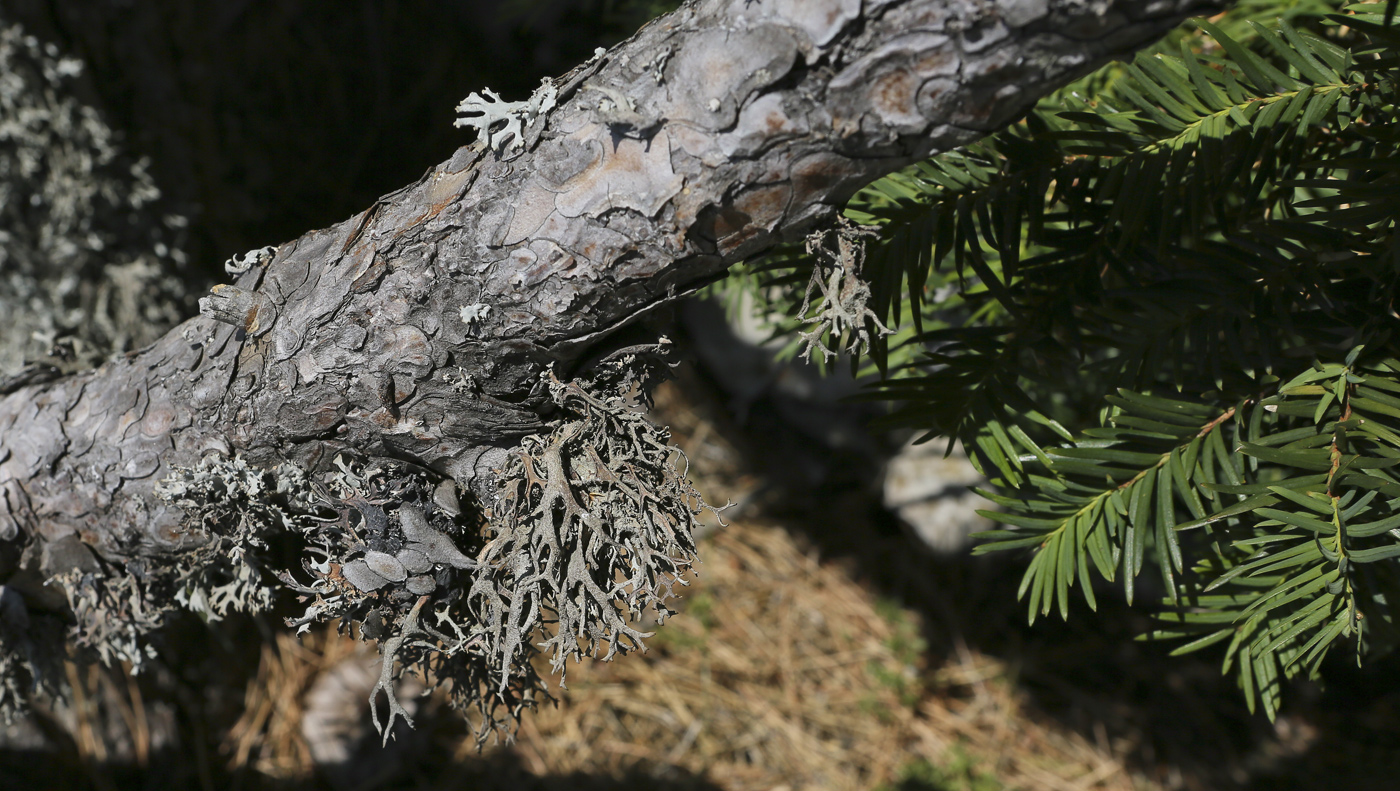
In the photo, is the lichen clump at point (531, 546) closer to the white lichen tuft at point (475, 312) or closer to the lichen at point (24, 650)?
the white lichen tuft at point (475, 312)

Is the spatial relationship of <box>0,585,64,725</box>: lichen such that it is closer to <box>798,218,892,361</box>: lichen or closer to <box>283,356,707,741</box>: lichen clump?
<box>283,356,707,741</box>: lichen clump

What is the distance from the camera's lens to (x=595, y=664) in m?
1.87

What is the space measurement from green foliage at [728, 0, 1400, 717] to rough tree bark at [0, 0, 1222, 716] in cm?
Result: 15

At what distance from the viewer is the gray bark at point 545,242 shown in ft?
1.54

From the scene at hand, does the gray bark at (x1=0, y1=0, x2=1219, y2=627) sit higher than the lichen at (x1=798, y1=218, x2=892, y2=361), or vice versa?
the gray bark at (x1=0, y1=0, x2=1219, y2=627)

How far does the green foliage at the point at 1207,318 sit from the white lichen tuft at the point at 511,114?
11.6 inches

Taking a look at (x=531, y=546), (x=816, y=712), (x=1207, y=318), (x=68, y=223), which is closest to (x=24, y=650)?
(x=531, y=546)

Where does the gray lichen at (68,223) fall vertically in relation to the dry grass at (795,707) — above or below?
above

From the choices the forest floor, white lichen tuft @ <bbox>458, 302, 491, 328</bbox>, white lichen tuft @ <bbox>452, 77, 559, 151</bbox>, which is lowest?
the forest floor

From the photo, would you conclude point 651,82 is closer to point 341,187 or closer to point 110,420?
point 110,420

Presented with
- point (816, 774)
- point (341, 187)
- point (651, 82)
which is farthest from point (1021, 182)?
point (341, 187)

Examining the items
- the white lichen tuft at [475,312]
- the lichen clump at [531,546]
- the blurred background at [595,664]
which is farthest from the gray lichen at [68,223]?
the white lichen tuft at [475,312]

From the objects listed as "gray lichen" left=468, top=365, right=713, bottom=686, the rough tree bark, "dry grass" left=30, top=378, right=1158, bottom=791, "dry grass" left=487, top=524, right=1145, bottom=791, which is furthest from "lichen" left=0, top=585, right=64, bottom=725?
"dry grass" left=487, top=524, right=1145, bottom=791

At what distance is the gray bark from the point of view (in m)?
0.47
